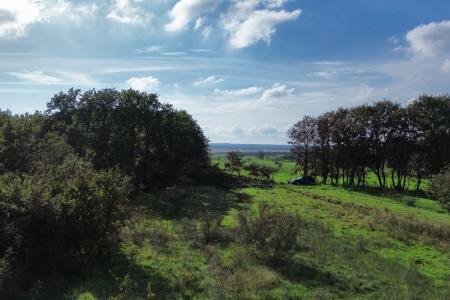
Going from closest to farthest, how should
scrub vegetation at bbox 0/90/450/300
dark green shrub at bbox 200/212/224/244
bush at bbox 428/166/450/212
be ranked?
scrub vegetation at bbox 0/90/450/300
dark green shrub at bbox 200/212/224/244
bush at bbox 428/166/450/212

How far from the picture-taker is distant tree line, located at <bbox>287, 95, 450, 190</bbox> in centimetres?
5841

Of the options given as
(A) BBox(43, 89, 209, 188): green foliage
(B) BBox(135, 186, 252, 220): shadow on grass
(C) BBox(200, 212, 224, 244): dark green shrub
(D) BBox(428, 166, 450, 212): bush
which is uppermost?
(A) BBox(43, 89, 209, 188): green foliage


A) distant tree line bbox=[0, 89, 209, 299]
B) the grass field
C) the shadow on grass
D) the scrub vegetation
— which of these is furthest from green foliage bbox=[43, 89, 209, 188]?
the grass field

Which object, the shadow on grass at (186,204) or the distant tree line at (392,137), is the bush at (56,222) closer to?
the shadow on grass at (186,204)

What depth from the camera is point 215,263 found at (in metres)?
17.8

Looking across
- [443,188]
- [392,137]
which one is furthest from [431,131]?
[443,188]

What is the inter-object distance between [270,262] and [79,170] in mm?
10896

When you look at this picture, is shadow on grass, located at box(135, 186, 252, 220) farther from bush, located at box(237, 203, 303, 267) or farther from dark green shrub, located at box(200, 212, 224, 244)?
bush, located at box(237, 203, 303, 267)

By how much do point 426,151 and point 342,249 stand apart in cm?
4553

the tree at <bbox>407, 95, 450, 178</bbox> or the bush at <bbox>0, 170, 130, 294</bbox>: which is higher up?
the tree at <bbox>407, 95, 450, 178</bbox>

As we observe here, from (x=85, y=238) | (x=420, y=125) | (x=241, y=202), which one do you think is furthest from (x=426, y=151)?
(x=85, y=238)

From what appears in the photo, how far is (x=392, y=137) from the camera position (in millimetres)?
61125

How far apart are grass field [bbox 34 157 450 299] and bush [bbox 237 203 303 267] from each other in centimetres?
5

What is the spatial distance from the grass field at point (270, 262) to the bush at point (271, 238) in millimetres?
50
